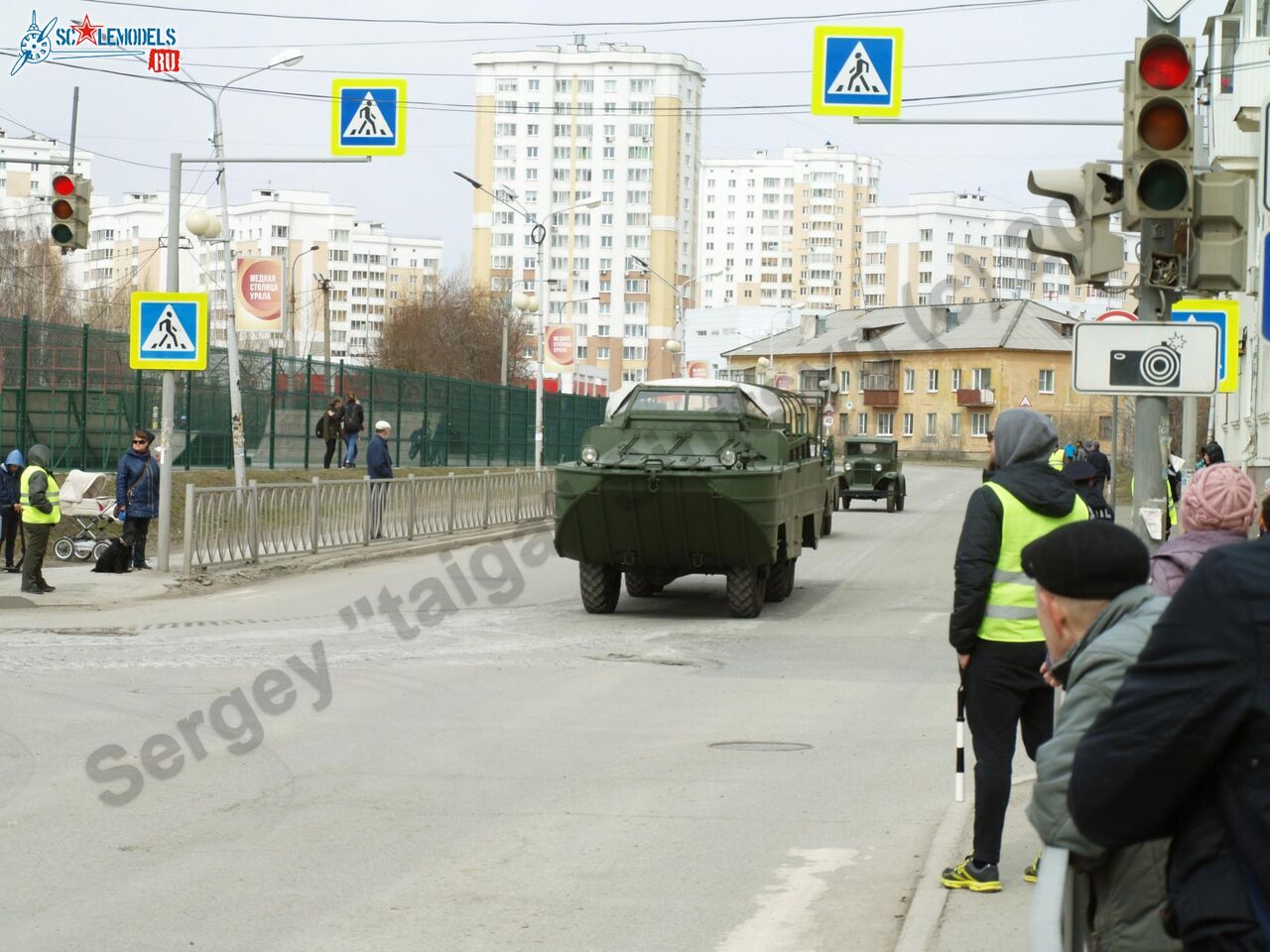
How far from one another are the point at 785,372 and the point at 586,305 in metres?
41.1

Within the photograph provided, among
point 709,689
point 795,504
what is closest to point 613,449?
point 795,504

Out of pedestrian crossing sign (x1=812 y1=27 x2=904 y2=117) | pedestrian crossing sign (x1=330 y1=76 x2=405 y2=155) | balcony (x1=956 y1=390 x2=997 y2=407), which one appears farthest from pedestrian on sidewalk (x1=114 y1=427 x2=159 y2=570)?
balcony (x1=956 y1=390 x2=997 y2=407)

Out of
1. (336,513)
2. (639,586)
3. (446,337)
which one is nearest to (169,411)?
(336,513)

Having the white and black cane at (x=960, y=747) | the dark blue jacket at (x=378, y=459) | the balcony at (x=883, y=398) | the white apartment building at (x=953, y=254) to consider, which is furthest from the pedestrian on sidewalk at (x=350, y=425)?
the white apartment building at (x=953, y=254)

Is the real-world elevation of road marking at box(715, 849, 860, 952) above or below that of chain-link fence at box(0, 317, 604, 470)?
below

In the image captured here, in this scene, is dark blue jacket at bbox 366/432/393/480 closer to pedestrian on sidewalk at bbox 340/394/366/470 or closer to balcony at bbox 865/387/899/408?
pedestrian on sidewalk at bbox 340/394/366/470

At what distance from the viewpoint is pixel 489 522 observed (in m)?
31.2

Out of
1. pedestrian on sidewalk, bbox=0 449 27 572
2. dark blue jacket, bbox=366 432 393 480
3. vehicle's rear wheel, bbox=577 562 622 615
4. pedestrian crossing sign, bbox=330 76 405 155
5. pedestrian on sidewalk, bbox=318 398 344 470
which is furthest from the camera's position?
pedestrian on sidewalk, bbox=318 398 344 470

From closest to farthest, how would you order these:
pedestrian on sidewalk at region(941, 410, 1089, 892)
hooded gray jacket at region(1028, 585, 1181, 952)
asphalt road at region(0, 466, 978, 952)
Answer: hooded gray jacket at region(1028, 585, 1181, 952) < asphalt road at region(0, 466, 978, 952) < pedestrian on sidewalk at region(941, 410, 1089, 892)

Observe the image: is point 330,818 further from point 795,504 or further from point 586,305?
point 586,305

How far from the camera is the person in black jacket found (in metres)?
2.80

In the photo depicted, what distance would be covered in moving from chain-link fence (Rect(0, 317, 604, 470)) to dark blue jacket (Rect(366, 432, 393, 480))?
430cm

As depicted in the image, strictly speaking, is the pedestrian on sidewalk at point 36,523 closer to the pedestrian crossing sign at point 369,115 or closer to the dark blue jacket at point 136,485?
the dark blue jacket at point 136,485

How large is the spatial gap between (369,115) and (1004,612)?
1593 cm
